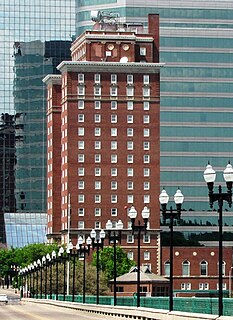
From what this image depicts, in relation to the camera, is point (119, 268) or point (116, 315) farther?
point (119, 268)

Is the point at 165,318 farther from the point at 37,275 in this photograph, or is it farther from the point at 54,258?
the point at 37,275

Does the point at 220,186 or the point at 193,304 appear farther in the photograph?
the point at 193,304

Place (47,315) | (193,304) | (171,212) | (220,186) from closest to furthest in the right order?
(220,186), (193,304), (171,212), (47,315)

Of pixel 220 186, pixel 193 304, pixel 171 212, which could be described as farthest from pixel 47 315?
pixel 220 186

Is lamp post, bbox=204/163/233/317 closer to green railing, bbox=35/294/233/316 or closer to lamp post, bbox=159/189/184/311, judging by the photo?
green railing, bbox=35/294/233/316

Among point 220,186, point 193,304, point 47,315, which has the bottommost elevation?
point 47,315

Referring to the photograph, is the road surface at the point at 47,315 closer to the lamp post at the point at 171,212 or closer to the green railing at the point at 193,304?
the green railing at the point at 193,304

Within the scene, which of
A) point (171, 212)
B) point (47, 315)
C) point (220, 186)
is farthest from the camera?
point (47, 315)

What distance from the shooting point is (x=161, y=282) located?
155000mm

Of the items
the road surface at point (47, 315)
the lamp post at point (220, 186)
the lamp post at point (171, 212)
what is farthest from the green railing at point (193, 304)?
the lamp post at point (220, 186)

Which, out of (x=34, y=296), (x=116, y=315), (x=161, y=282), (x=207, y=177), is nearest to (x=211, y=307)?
(x=207, y=177)

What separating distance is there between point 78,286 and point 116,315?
8798 centimetres

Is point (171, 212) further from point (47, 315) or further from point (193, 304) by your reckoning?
point (47, 315)

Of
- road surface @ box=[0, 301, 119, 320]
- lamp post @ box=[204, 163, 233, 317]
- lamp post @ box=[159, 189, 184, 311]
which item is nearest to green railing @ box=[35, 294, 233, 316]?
lamp post @ box=[159, 189, 184, 311]
